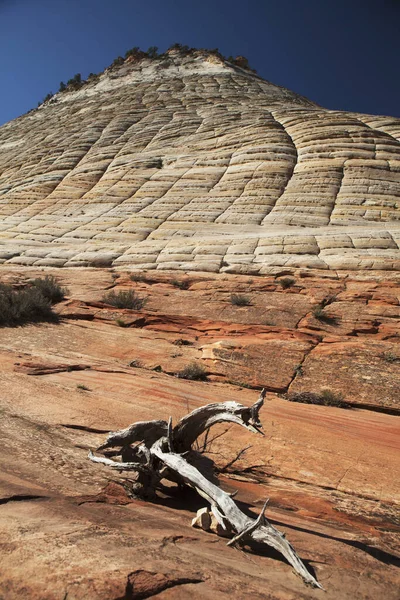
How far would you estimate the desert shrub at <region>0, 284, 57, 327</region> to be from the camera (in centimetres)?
955

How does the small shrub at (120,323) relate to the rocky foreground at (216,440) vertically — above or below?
above

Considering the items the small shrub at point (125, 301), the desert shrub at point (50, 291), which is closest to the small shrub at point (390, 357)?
the small shrub at point (125, 301)

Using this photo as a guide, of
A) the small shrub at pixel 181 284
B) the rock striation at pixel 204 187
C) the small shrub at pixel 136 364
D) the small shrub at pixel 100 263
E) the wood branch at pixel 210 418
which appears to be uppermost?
the rock striation at pixel 204 187

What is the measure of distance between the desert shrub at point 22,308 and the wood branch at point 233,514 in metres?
7.08

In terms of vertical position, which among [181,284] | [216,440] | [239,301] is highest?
[181,284]

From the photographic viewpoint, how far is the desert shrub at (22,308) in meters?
9.55

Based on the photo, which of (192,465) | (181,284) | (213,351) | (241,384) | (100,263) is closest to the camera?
(192,465)

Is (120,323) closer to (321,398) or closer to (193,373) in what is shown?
(193,373)

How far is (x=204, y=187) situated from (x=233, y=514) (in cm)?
2235

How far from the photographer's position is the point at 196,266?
1484 centimetres

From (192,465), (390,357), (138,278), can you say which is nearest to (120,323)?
(138,278)

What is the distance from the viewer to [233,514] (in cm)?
280

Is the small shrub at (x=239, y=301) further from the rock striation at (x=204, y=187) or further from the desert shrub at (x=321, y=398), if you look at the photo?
the desert shrub at (x=321, y=398)

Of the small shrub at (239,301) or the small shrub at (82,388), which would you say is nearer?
the small shrub at (82,388)
